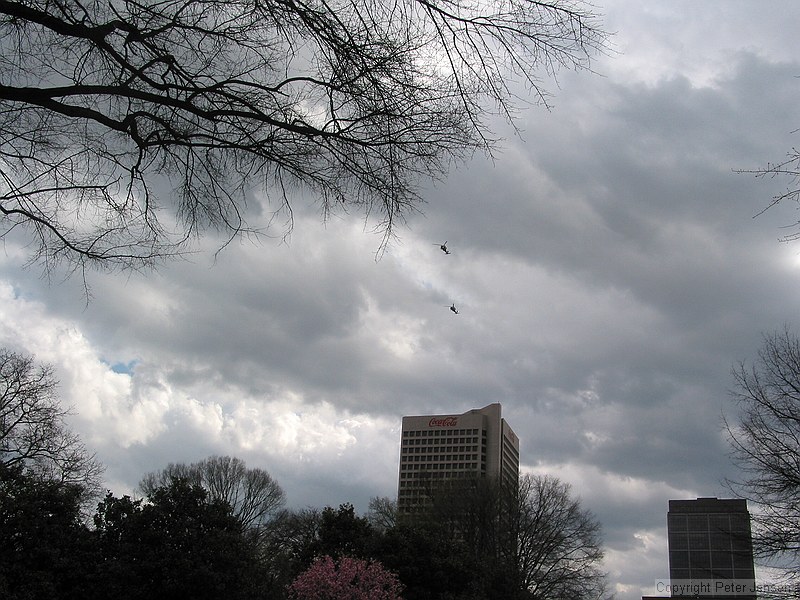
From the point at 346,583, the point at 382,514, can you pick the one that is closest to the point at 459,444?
the point at 382,514

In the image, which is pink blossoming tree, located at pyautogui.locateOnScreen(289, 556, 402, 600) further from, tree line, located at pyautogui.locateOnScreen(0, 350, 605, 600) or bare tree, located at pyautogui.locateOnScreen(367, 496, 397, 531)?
bare tree, located at pyautogui.locateOnScreen(367, 496, 397, 531)

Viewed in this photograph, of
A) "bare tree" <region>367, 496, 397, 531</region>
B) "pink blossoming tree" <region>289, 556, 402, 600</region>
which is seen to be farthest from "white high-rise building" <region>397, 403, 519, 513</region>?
"pink blossoming tree" <region>289, 556, 402, 600</region>

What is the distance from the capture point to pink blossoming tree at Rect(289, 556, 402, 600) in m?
18.1

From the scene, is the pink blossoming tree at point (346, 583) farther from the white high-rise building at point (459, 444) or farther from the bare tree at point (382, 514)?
the white high-rise building at point (459, 444)

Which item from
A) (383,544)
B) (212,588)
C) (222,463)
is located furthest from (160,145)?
(222,463)

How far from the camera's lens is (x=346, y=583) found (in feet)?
60.8

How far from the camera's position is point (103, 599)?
1672 centimetres

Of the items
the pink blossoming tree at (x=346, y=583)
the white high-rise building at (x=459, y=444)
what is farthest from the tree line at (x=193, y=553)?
the white high-rise building at (x=459, y=444)

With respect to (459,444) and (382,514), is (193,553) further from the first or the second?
(459,444)

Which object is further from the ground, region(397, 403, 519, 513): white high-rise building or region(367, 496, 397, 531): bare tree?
region(397, 403, 519, 513): white high-rise building

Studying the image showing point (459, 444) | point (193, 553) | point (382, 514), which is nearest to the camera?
point (193, 553)

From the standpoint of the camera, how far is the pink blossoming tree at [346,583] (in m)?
18.1

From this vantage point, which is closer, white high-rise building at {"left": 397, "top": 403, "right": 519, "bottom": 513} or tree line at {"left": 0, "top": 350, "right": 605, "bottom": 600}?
tree line at {"left": 0, "top": 350, "right": 605, "bottom": 600}

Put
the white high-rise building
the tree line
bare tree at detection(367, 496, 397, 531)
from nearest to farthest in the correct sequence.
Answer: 1. the tree line
2. bare tree at detection(367, 496, 397, 531)
3. the white high-rise building
